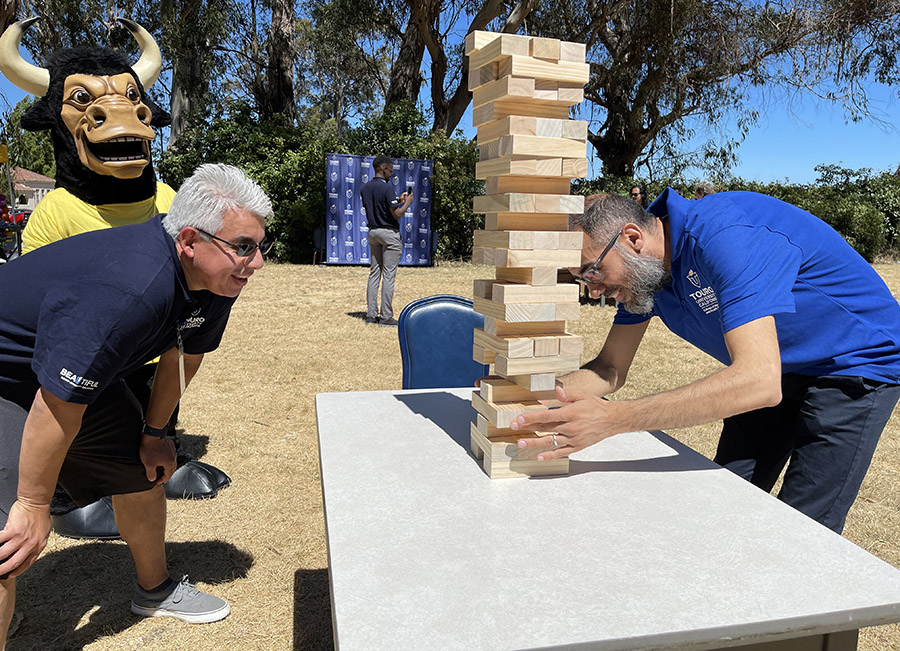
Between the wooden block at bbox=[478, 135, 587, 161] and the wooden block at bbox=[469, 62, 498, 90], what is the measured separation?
0.17m

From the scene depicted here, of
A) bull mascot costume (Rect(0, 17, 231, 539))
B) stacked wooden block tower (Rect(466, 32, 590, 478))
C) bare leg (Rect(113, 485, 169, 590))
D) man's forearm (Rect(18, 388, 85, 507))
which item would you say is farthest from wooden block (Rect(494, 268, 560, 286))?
bull mascot costume (Rect(0, 17, 231, 539))

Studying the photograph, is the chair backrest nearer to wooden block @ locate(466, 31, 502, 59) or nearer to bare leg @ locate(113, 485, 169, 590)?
bare leg @ locate(113, 485, 169, 590)

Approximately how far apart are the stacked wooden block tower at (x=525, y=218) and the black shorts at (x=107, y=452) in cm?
122

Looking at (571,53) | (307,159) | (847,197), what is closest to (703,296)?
(571,53)

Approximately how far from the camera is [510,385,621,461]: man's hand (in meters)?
1.70

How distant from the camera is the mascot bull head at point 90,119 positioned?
3.12 metres

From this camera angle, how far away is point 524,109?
1729 mm

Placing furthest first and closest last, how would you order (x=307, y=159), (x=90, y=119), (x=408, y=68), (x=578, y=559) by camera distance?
(x=408, y=68) < (x=307, y=159) < (x=90, y=119) < (x=578, y=559)

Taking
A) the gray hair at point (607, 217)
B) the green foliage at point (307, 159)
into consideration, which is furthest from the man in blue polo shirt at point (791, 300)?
the green foliage at point (307, 159)

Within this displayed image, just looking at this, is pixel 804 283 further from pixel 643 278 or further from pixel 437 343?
pixel 437 343

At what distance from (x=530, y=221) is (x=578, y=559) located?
32.8 inches

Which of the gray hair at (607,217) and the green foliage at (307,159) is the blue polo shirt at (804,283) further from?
the green foliage at (307,159)

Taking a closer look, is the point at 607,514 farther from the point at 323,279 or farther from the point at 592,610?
the point at 323,279

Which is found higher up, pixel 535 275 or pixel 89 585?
pixel 535 275
